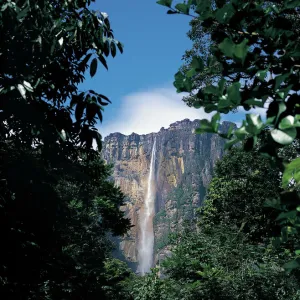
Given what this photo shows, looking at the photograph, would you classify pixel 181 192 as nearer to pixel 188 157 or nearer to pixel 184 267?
pixel 188 157

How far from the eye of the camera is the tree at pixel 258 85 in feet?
3.13

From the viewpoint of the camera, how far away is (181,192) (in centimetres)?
14988

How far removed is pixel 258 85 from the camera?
1132 mm

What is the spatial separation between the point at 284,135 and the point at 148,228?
15272 cm

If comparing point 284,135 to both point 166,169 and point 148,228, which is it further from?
point 166,169

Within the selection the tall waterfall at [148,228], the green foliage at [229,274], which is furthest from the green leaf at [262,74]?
the tall waterfall at [148,228]

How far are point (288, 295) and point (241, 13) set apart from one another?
868cm

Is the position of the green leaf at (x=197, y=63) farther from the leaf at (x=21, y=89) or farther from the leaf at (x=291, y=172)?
the leaf at (x=21, y=89)

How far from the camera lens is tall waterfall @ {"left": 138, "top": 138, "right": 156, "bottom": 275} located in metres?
139

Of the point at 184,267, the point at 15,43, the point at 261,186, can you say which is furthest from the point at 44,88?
the point at 261,186

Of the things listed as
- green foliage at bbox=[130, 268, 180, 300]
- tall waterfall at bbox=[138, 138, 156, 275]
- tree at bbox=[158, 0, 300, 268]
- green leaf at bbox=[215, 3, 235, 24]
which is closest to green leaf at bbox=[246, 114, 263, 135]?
tree at bbox=[158, 0, 300, 268]

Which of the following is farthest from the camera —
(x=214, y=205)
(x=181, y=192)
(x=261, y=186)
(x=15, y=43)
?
(x=181, y=192)

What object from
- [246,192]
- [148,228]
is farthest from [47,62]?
[148,228]

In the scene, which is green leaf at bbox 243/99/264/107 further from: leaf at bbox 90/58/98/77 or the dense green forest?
leaf at bbox 90/58/98/77
